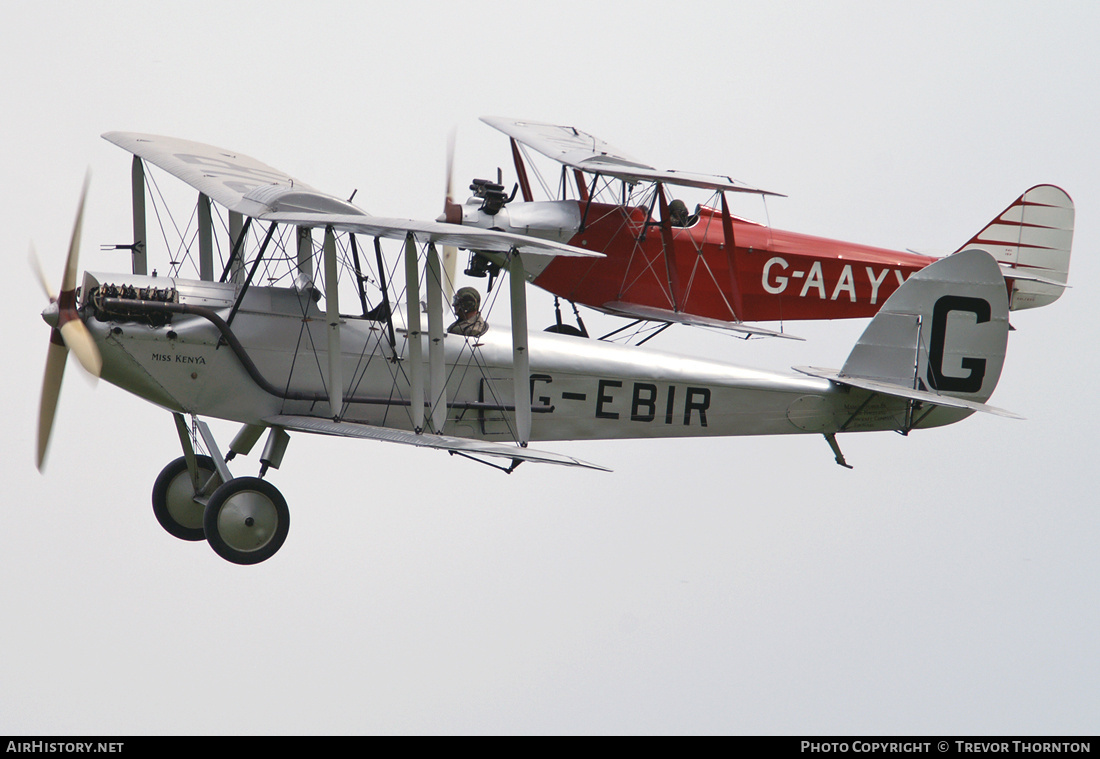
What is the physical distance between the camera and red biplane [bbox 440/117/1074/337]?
1747 cm

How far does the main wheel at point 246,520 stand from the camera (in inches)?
518

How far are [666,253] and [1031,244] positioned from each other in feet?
14.2

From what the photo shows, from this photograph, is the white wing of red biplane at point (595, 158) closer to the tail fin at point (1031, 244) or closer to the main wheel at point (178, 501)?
the tail fin at point (1031, 244)

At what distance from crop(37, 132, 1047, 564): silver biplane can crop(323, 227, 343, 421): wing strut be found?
0.02 meters

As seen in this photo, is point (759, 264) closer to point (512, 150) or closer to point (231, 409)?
point (512, 150)

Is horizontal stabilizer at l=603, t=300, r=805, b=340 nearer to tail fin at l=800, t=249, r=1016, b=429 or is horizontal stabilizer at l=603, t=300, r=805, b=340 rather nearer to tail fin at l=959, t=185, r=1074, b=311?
tail fin at l=800, t=249, r=1016, b=429

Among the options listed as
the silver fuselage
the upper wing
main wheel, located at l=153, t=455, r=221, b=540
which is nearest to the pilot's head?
the silver fuselage

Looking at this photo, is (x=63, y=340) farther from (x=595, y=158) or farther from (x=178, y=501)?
(x=595, y=158)

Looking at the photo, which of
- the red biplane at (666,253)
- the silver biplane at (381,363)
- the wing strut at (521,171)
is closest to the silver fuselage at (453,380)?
the silver biplane at (381,363)

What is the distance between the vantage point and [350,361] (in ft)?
45.0

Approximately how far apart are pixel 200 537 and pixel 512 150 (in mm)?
6074

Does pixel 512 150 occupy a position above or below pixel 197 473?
above

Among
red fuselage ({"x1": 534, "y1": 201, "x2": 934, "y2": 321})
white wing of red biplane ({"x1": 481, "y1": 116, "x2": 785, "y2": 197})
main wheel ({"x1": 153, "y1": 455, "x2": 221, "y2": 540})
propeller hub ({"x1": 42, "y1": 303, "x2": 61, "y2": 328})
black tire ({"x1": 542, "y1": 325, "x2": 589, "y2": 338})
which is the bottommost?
main wheel ({"x1": 153, "y1": 455, "x2": 221, "y2": 540})

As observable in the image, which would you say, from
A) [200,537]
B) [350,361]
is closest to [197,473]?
[200,537]
